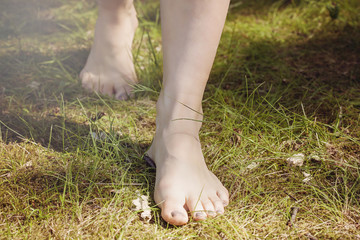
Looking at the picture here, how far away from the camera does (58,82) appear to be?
7.27ft

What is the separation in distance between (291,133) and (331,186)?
28 cm

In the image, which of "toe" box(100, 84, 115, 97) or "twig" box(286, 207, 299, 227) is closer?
"twig" box(286, 207, 299, 227)

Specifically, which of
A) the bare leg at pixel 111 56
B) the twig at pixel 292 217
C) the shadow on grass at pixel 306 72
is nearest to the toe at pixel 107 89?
the bare leg at pixel 111 56

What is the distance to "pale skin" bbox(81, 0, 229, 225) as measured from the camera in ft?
4.31

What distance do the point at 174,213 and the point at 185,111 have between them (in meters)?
0.42

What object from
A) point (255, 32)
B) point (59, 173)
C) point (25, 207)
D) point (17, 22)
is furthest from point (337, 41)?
point (17, 22)

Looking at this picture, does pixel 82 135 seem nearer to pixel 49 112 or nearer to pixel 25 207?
pixel 49 112

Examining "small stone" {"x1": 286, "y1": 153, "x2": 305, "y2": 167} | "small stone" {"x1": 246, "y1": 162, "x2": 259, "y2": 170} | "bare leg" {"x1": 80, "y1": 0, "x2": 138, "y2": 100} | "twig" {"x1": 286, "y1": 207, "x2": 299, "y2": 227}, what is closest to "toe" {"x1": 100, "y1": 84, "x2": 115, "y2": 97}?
"bare leg" {"x1": 80, "y1": 0, "x2": 138, "y2": 100}

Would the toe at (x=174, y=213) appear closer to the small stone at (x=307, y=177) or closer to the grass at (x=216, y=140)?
the grass at (x=216, y=140)

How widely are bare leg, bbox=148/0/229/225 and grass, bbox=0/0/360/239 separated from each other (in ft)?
0.25

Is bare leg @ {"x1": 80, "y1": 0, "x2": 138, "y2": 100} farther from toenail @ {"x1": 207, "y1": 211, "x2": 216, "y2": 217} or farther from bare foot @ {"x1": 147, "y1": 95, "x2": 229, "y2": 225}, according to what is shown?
toenail @ {"x1": 207, "y1": 211, "x2": 216, "y2": 217}

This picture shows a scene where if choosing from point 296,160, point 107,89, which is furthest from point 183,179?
point 107,89

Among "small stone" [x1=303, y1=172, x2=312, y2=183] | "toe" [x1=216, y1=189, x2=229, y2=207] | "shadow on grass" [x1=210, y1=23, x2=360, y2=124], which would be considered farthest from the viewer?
"shadow on grass" [x1=210, y1=23, x2=360, y2=124]

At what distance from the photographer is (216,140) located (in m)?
1.71
